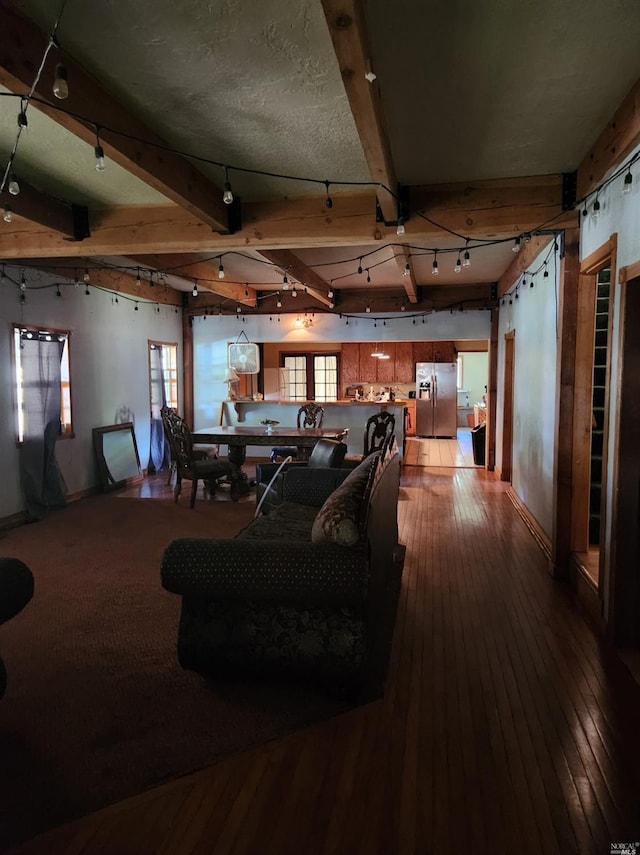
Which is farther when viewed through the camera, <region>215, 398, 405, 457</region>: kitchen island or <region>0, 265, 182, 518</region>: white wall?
<region>215, 398, 405, 457</region>: kitchen island

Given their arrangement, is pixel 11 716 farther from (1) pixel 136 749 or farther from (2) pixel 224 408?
(2) pixel 224 408

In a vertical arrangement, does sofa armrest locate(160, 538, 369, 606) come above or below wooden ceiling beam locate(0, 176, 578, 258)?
below

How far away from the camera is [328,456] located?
14.8 ft

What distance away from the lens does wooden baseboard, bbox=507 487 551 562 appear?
4.15 m

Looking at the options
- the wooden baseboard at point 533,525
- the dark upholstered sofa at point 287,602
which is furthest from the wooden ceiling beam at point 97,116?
the wooden baseboard at point 533,525

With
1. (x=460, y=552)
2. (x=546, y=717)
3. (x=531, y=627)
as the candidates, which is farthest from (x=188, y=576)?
(x=460, y=552)

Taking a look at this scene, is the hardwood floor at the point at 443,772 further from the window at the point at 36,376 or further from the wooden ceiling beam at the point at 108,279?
the wooden ceiling beam at the point at 108,279

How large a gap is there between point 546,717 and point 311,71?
286 cm

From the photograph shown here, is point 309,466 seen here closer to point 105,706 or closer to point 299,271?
point 299,271

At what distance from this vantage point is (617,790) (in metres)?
1.75

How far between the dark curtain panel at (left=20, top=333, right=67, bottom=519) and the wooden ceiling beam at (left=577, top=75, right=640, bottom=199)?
5047mm

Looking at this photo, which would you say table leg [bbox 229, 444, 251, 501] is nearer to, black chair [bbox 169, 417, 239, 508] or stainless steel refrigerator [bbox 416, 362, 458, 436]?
black chair [bbox 169, 417, 239, 508]

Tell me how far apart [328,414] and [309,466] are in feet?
12.7

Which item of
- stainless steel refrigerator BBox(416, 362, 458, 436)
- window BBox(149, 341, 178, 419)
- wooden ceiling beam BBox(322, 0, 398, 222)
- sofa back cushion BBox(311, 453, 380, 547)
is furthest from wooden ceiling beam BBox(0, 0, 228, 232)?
stainless steel refrigerator BBox(416, 362, 458, 436)
